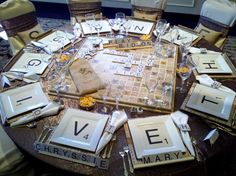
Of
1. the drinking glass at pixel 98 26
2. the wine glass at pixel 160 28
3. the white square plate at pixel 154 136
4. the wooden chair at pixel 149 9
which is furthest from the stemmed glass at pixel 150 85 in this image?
the wooden chair at pixel 149 9

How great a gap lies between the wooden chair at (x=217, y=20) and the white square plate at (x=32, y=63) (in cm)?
143

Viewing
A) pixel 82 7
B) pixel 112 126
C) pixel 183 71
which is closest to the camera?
pixel 112 126

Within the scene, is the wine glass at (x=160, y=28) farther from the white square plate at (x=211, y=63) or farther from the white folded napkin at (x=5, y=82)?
the white folded napkin at (x=5, y=82)

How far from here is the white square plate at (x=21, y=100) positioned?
1.38m

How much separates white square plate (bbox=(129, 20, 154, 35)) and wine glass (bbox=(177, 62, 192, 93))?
1.57 ft

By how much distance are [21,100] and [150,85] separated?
745 millimetres

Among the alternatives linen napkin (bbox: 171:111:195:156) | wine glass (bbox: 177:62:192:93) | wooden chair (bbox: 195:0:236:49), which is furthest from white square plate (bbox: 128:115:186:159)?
wooden chair (bbox: 195:0:236:49)

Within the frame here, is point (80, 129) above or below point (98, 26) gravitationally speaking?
below

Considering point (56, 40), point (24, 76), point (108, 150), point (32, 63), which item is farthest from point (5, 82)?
point (108, 150)

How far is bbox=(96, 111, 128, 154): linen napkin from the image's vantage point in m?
1.20

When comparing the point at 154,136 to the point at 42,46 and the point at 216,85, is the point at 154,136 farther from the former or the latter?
the point at 42,46

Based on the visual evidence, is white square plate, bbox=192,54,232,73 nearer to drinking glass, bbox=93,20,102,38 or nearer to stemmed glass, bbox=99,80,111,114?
stemmed glass, bbox=99,80,111,114

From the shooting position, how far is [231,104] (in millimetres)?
1428

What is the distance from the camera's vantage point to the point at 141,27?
213 cm
